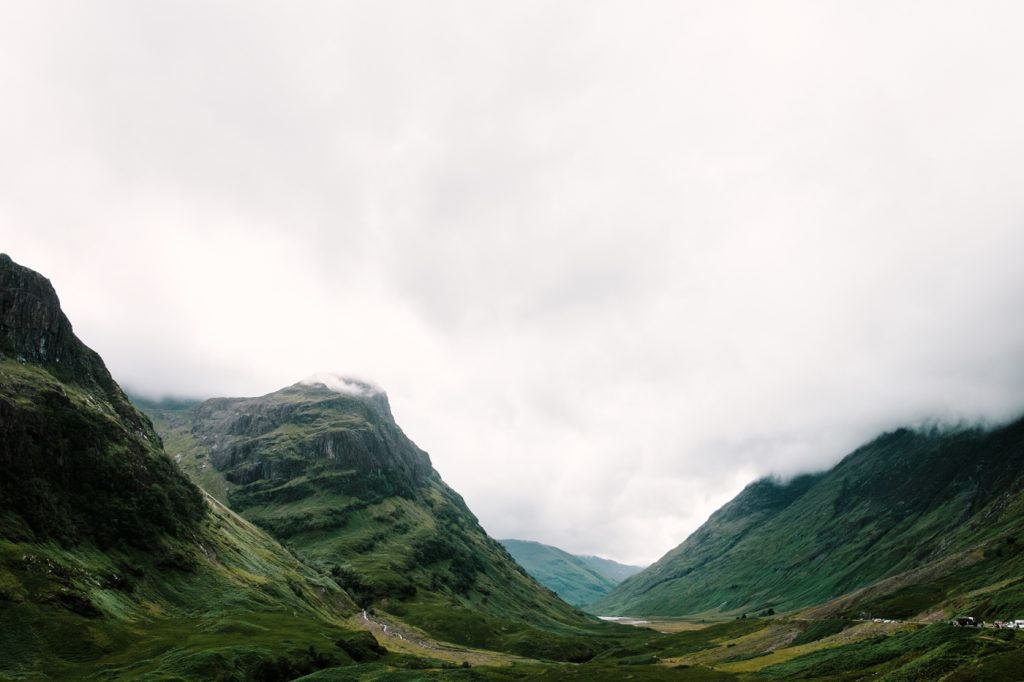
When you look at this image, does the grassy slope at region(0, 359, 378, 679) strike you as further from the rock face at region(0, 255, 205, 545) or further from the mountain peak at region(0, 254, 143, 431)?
the mountain peak at region(0, 254, 143, 431)

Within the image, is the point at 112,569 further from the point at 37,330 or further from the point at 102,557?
the point at 37,330

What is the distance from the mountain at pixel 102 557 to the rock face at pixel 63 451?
1.25 feet

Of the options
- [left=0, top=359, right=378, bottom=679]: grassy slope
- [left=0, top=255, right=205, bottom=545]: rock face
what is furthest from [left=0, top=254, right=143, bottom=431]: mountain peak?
[left=0, top=359, right=378, bottom=679]: grassy slope

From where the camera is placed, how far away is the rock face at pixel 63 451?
129750 millimetres

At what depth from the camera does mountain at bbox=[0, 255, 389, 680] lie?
91.4 metres

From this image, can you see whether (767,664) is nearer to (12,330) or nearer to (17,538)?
(17,538)

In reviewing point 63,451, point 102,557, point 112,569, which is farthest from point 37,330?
point 112,569

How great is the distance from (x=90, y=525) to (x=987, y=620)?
20048 cm

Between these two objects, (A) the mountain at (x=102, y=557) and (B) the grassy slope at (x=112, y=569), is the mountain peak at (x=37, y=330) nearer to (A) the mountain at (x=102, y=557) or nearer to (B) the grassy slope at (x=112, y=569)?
(A) the mountain at (x=102, y=557)

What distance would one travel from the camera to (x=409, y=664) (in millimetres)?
117750

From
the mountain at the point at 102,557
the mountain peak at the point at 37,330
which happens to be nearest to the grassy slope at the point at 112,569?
the mountain at the point at 102,557

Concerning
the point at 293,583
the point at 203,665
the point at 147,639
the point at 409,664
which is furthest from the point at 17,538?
the point at 293,583

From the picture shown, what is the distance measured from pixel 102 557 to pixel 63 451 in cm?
3324

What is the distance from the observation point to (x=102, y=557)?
132625mm
